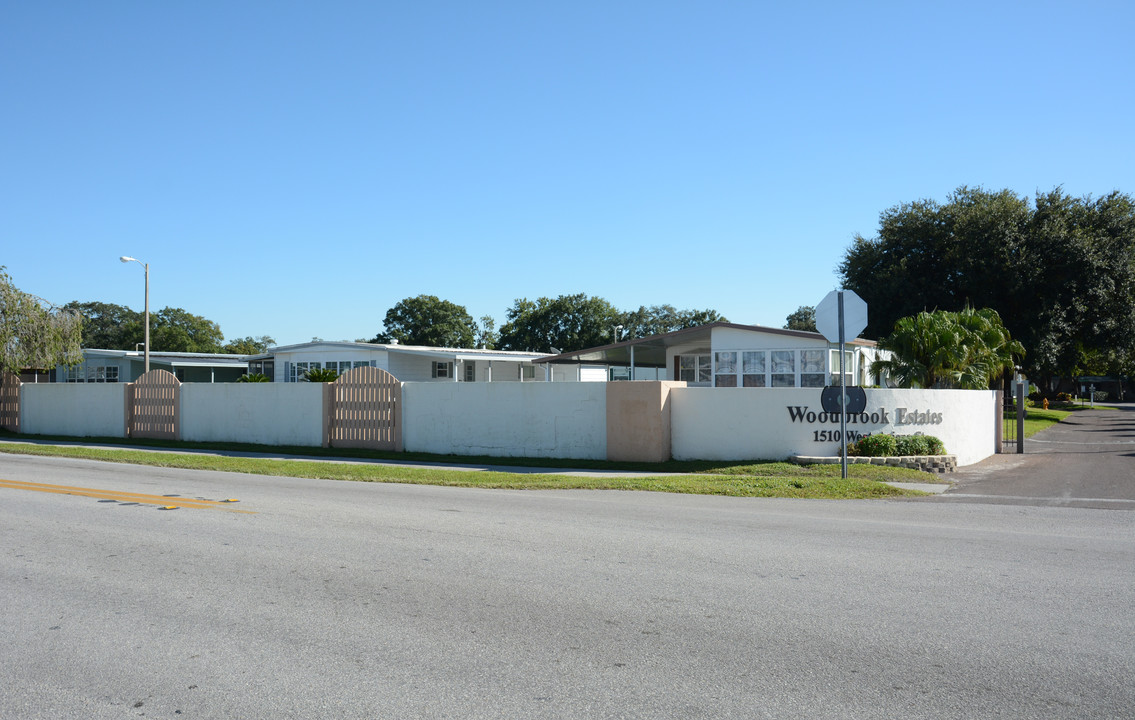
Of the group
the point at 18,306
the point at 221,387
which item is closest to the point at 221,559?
the point at 221,387

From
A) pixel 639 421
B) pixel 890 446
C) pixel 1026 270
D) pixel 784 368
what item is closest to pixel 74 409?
pixel 639 421

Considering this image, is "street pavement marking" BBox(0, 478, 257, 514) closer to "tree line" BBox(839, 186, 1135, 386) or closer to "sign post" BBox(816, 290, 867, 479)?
"sign post" BBox(816, 290, 867, 479)

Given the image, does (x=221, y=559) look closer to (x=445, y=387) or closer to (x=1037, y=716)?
(x=1037, y=716)

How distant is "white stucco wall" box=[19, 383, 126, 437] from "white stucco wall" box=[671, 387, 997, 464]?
19.4m

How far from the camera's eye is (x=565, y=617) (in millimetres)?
5824

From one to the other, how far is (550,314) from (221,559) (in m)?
63.1

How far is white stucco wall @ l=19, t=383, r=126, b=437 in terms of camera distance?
27078 mm

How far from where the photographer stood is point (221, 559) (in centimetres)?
784

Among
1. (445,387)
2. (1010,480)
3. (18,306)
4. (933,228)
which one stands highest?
(933,228)

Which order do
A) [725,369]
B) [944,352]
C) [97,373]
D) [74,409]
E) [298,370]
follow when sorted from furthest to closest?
1. [97,373]
2. [298,370]
3. [74,409]
4. [725,369]
5. [944,352]

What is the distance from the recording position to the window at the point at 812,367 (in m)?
24.1

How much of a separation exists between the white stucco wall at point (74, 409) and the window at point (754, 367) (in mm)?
19966

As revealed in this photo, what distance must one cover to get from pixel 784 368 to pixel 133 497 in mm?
17911

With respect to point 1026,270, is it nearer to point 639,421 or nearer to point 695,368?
point 695,368
